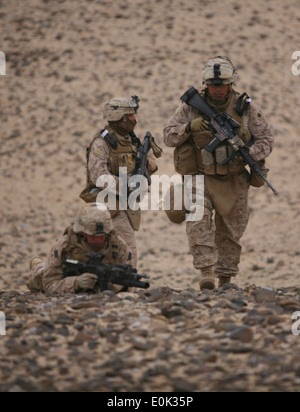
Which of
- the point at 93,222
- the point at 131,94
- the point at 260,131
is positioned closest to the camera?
the point at 93,222

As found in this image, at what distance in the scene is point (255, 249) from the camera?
14938 mm

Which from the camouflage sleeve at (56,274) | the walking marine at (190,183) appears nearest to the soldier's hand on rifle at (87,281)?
the walking marine at (190,183)

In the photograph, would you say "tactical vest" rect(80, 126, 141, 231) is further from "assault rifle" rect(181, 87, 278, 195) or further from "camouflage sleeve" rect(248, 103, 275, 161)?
"camouflage sleeve" rect(248, 103, 275, 161)

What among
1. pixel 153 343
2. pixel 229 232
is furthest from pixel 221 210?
pixel 153 343

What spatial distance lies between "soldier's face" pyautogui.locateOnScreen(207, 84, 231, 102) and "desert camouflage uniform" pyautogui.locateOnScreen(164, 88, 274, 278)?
0.49 feet

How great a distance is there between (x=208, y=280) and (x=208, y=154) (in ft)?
4.01

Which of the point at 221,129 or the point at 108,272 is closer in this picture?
the point at 108,272

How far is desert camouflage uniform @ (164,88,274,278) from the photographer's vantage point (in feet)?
27.2

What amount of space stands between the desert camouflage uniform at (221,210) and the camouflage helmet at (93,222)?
98 cm

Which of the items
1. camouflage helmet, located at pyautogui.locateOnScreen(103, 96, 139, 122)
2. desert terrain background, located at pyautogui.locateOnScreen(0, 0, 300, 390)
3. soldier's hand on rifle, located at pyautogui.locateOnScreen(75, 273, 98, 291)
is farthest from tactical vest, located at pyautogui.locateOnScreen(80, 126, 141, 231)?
desert terrain background, located at pyautogui.locateOnScreen(0, 0, 300, 390)

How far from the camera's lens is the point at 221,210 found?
859 centimetres

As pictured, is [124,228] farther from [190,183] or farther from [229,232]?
[229,232]

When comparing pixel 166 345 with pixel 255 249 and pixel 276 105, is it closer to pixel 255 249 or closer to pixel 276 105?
pixel 255 249

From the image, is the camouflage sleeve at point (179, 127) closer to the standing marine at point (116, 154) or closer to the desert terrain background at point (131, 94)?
the standing marine at point (116, 154)
